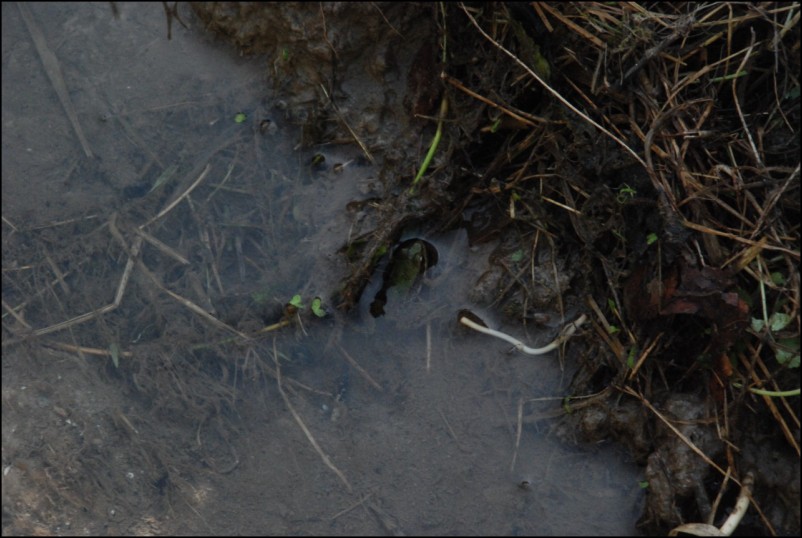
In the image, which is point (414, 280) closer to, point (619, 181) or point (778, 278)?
point (619, 181)

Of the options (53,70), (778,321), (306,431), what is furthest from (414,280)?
(53,70)

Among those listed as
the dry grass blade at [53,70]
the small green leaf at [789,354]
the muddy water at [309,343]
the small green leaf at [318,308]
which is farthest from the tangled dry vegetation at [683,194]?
the dry grass blade at [53,70]

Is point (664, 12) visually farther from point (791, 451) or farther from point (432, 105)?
point (791, 451)

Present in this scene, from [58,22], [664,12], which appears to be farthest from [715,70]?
[58,22]

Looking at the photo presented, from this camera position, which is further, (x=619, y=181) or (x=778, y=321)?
(x=619, y=181)

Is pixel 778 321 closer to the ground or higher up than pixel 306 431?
higher up

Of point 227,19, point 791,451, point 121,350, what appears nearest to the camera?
point 791,451

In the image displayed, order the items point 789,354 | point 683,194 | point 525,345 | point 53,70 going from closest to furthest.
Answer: point 789,354, point 683,194, point 525,345, point 53,70
